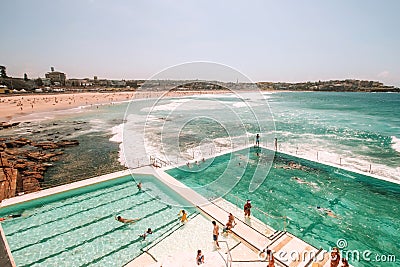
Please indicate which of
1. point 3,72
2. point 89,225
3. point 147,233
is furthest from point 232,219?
point 3,72

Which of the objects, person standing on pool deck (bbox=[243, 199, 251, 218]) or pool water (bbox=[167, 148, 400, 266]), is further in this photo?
person standing on pool deck (bbox=[243, 199, 251, 218])

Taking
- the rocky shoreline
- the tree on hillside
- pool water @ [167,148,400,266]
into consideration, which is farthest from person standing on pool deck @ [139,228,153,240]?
the tree on hillside

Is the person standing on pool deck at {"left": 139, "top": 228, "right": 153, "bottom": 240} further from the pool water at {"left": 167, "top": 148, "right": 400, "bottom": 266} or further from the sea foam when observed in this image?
the sea foam

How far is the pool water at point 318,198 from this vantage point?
8383mm

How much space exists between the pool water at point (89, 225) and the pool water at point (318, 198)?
289 centimetres

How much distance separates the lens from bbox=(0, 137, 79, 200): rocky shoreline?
482 inches

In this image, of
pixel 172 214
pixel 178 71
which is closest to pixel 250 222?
pixel 172 214

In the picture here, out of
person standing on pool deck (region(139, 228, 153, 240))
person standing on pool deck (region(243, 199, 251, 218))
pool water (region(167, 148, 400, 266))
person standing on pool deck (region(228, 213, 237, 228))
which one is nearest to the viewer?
person standing on pool deck (region(139, 228, 153, 240))

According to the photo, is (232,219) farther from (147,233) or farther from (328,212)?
(328,212)

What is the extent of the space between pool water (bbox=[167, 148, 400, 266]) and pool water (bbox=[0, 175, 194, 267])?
2.89 m

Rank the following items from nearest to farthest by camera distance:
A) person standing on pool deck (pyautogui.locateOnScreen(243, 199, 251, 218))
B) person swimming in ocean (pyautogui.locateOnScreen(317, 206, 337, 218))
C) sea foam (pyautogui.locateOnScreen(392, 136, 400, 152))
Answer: person standing on pool deck (pyautogui.locateOnScreen(243, 199, 251, 218)) → person swimming in ocean (pyautogui.locateOnScreen(317, 206, 337, 218)) → sea foam (pyautogui.locateOnScreen(392, 136, 400, 152))

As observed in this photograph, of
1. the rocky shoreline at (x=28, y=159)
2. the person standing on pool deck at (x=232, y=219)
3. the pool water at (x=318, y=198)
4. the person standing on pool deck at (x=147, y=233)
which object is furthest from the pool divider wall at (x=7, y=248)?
the pool water at (x=318, y=198)

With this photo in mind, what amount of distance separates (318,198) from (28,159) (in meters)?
19.7

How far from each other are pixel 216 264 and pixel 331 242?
4693mm
